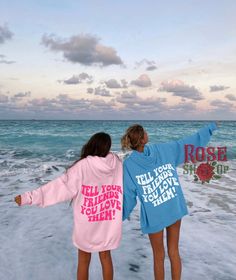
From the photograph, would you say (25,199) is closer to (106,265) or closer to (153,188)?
(106,265)

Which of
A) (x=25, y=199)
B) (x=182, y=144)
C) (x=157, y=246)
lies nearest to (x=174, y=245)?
(x=157, y=246)

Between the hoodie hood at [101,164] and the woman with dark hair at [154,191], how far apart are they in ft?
0.45

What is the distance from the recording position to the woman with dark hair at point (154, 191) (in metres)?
3.02

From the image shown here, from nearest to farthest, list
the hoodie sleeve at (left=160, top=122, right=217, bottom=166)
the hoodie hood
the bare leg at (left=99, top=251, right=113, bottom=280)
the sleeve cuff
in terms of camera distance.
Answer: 1. the sleeve cuff
2. the hoodie hood
3. the bare leg at (left=99, top=251, right=113, bottom=280)
4. the hoodie sleeve at (left=160, top=122, right=217, bottom=166)

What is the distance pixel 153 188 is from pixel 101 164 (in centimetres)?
56

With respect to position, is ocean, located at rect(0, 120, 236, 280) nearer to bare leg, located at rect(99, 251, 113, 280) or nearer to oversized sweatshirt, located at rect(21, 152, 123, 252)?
bare leg, located at rect(99, 251, 113, 280)

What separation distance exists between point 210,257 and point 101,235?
228 centimetres

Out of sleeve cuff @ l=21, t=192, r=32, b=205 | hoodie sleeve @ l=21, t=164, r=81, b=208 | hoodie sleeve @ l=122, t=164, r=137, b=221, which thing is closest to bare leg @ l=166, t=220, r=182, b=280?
hoodie sleeve @ l=122, t=164, r=137, b=221

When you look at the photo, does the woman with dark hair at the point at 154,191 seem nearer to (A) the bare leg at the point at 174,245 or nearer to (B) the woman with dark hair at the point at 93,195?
(A) the bare leg at the point at 174,245

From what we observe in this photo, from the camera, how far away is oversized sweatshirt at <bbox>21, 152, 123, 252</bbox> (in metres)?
2.99

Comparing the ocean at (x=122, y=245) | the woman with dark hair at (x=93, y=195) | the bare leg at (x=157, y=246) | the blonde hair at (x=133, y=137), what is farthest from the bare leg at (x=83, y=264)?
Answer: the blonde hair at (x=133, y=137)

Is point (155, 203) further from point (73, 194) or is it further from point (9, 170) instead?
point (9, 170)

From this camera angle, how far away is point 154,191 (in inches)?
119

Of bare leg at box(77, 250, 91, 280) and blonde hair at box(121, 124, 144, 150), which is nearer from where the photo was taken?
blonde hair at box(121, 124, 144, 150)
